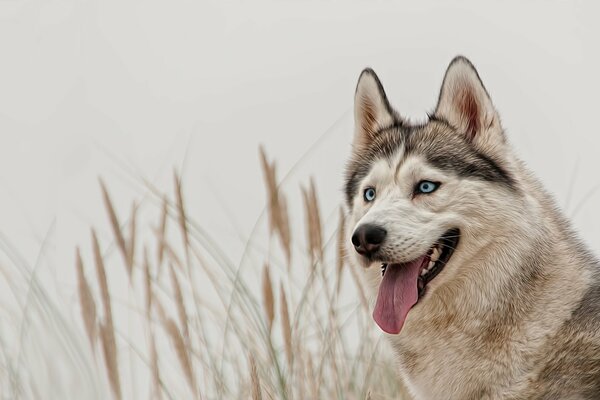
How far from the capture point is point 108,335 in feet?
10.2

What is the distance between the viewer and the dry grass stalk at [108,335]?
3.09 m

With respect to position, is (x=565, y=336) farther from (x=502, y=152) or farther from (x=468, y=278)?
(x=502, y=152)

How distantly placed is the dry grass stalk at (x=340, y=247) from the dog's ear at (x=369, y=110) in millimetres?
449

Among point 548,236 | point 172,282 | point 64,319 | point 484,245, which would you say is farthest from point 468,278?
point 64,319

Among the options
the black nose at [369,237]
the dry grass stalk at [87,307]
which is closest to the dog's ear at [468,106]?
the black nose at [369,237]

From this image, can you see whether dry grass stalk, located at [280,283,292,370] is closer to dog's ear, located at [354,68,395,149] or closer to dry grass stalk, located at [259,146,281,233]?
dry grass stalk, located at [259,146,281,233]

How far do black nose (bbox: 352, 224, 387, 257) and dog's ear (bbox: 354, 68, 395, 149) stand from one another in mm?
1006

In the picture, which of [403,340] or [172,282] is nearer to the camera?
[172,282]

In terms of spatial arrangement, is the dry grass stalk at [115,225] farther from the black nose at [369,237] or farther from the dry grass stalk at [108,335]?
the black nose at [369,237]

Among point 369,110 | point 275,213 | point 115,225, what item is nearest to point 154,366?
point 115,225

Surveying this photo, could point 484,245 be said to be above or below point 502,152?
below

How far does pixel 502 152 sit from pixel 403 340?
102 centimetres

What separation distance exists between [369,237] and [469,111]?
3.23 feet

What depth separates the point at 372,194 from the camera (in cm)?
410
